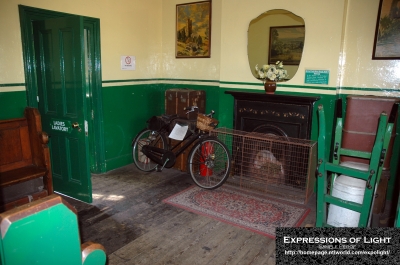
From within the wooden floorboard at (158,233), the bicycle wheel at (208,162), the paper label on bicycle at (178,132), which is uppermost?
the paper label on bicycle at (178,132)

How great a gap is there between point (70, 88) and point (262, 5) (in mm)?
2620

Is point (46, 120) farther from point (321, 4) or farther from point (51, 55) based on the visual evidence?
point (321, 4)

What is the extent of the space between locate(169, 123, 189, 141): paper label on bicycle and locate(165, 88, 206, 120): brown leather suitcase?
0.95 feet

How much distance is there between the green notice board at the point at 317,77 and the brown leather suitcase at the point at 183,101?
1.62 m

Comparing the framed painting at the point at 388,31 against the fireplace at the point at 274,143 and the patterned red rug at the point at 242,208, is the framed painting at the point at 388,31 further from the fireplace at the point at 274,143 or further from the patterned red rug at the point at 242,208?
the patterned red rug at the point at 242,208

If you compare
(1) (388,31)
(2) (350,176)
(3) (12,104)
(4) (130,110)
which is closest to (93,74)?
(4) (130,110)

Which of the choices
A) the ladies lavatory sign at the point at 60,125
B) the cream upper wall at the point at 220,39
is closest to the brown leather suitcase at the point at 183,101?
the cream upper wall at the point at 220,39

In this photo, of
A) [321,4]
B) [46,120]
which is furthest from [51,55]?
[321,4]

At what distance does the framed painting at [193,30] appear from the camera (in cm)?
475

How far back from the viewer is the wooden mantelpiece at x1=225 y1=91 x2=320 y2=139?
3878mm

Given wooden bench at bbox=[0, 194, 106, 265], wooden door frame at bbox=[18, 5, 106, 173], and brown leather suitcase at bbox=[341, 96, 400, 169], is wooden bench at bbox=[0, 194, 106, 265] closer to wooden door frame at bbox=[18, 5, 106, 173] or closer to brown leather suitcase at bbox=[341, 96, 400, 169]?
wooden door frame at bbox=[18, 5, 106, 173]

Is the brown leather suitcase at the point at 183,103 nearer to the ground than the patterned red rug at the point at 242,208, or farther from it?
farther from it

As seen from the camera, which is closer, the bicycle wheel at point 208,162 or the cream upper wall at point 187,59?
the bicycle wheel at point 208,162

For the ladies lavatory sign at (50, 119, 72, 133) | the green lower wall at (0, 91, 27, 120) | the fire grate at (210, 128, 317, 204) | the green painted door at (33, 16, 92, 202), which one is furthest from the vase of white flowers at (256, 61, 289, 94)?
the green lower wall at (0, 91, 27, 120)
